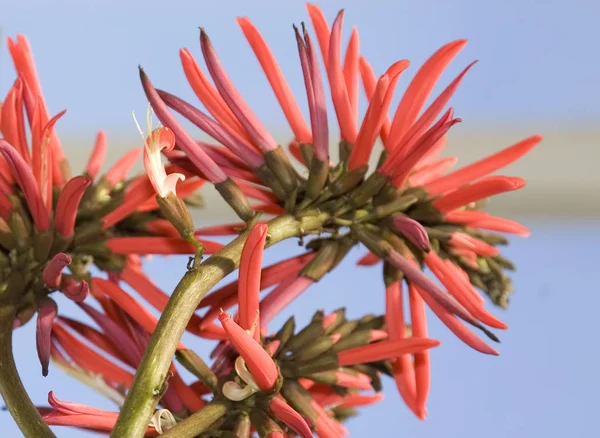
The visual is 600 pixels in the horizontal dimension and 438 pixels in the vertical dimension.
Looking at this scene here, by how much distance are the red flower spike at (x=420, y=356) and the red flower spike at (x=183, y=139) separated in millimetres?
107

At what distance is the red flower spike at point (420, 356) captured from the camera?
36cm

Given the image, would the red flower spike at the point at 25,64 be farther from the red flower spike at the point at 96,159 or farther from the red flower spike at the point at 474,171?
the red flower spike at the point at 474,171

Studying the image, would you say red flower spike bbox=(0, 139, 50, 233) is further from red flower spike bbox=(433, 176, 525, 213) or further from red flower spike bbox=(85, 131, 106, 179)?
red flower spike bbox=(433, 176, 525, 213)

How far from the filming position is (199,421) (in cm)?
30

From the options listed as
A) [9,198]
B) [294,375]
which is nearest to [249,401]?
[294,375]

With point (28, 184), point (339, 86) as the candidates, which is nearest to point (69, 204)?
point (28, 184)

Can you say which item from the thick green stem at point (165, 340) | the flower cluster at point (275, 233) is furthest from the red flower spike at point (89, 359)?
the thick green stem at point (165, 340)

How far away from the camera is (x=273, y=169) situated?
0.35m

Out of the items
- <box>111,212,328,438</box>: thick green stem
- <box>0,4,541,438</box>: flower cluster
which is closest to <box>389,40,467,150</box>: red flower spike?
<box>0,4,541,438</box>: flower cluster

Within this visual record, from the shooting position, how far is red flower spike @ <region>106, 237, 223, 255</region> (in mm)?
356

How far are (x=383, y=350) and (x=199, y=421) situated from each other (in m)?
0.09

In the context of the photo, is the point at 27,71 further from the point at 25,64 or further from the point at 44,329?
the point at 44,329

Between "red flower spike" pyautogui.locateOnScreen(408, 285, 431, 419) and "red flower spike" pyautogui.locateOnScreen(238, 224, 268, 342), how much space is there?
0.31 ft

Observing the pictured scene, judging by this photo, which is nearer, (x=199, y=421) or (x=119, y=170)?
(x=199, y=421)
